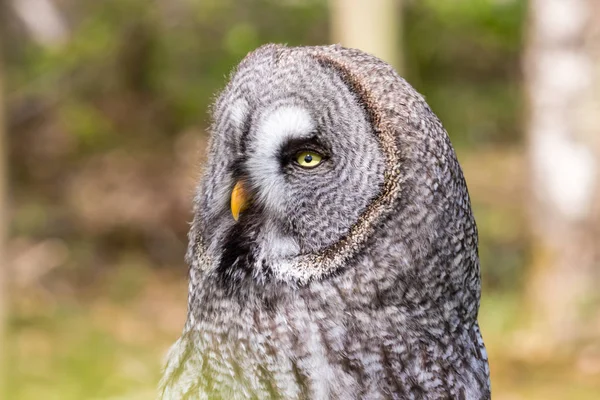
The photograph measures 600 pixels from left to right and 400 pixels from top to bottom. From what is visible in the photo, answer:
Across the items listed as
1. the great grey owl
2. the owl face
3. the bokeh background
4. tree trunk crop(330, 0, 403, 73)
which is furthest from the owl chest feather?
tree trunk crop(330, 0, 403, 73)

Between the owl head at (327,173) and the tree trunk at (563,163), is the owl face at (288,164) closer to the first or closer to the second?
the owl head at (327,173)

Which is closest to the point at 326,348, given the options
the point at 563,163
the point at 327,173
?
the point at 327,173

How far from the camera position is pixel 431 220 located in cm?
163

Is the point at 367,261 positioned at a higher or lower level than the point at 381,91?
lower

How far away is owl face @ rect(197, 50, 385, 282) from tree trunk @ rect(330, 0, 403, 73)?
245 cm

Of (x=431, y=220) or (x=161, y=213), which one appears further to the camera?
(x=161, y=213)

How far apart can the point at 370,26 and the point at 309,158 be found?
261 cm

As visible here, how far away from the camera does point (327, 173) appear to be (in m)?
1.71

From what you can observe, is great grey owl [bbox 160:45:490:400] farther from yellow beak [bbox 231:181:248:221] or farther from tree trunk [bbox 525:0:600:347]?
tree trunk [bbox 525:0:600:347]

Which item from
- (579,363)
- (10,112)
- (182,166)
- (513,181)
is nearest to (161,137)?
(182,166)

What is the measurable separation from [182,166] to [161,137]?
2.33 ft

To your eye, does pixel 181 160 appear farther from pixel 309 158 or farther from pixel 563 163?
pixel 309 158

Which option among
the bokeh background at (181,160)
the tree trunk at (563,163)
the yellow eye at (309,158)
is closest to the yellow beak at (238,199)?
the yellow eye at (309,158)

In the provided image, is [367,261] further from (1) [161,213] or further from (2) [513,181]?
(2) [513,181]
